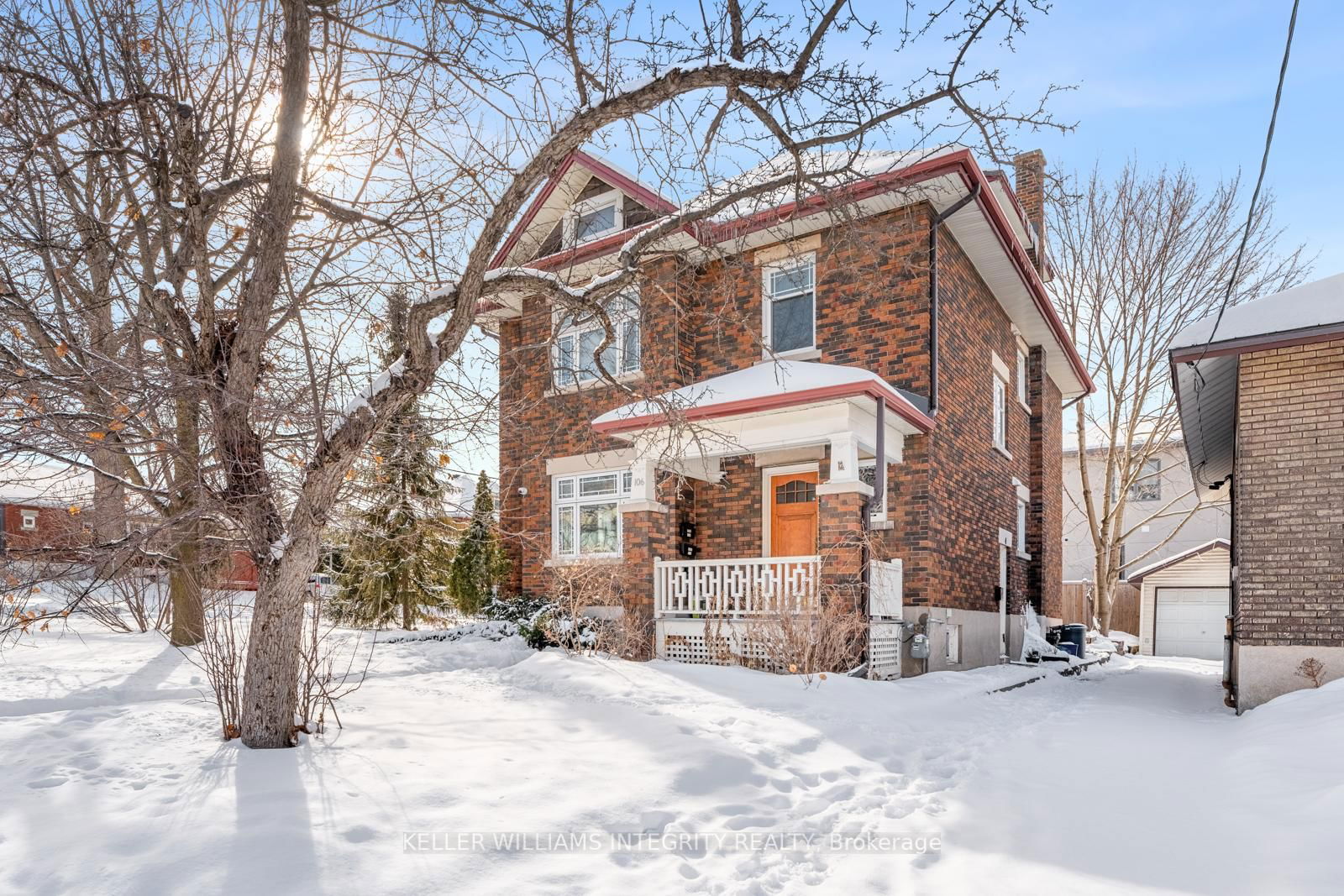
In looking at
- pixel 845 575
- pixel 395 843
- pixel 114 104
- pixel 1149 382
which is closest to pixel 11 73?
pixel 114 104

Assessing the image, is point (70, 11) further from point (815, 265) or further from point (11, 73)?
point (815, 265)

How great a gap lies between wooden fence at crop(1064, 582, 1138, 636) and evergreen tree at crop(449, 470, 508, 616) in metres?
20.2

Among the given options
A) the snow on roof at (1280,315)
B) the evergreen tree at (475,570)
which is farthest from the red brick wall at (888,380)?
the snow on roof at (1280,315)

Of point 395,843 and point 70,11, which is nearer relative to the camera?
point 395,843

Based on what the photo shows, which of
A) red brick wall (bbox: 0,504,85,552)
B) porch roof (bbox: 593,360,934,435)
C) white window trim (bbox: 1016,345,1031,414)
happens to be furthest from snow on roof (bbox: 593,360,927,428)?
white window trim (bbox: 1016,345,1031,414)

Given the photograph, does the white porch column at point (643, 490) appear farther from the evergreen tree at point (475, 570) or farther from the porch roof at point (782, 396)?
the evergreen tree at point (475, 570)

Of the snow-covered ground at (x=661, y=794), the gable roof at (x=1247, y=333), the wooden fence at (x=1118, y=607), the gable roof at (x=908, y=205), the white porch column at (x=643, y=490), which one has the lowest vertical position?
the wooden fence at (x=1118, y=607)

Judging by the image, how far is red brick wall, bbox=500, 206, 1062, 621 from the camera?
10945 millimetres

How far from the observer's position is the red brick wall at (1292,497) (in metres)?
8.16

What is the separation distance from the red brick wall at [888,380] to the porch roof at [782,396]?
1.61ft

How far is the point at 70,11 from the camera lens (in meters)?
5.30

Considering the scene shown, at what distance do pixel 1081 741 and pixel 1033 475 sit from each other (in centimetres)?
1110

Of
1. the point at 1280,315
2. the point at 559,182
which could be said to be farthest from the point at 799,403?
the point at 559,182

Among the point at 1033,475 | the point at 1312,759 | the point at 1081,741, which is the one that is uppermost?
the point at 1033,475
